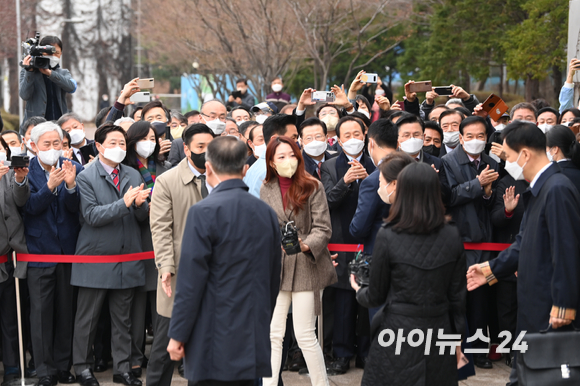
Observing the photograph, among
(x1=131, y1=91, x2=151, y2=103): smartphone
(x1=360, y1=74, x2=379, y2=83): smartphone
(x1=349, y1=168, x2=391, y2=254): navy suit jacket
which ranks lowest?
(x1=349, y1=168, x2=391, y2=254): navy suit jacket

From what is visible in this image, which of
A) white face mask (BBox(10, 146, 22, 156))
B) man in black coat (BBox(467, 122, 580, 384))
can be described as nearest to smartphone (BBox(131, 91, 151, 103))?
white face mask (BBox(10, 146, 22, 156))

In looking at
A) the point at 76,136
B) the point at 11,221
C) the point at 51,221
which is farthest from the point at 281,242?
the point at 76,136

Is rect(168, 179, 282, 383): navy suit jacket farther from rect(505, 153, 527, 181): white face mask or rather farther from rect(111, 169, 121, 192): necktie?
rect(111, 169, 121, 192): necktie

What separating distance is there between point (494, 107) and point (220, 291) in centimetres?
475

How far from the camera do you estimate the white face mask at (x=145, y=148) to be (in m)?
6.50

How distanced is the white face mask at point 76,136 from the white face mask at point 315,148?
2.68 m

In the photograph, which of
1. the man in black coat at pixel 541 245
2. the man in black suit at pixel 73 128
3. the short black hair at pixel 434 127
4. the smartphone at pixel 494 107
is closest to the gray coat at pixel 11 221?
the man in black suit at pixel 73 128

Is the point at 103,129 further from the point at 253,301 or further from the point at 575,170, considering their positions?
the point at 575,170

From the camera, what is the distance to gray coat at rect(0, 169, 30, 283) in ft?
20.1

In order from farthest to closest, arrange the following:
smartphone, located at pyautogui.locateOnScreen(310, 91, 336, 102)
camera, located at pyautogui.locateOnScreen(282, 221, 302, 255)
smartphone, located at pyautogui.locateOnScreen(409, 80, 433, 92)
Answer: smartphone, located at pyautogui.locateOnScreen(409, 80, 433, 92), smartphone, located at pyautogui.locateOnScreen(310, 91, 336, 102), camera, located at pyautogui.locateOnScreen(282, 221, 302, 255)

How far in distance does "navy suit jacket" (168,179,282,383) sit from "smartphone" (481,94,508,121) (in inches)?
175

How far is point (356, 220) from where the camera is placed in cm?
539

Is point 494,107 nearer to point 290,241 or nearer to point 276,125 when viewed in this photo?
point 276,125

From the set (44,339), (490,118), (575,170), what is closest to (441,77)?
(490,118)
